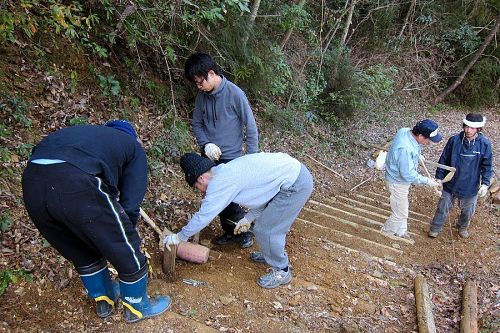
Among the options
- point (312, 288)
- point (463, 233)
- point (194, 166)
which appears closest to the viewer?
point (194, 166)

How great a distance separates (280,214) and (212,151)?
0.98 m

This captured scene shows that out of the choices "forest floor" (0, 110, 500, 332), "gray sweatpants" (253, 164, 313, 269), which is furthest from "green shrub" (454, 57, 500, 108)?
"gray sweatpants" (253, 164, 313, 269)

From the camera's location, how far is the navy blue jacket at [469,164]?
540 cm

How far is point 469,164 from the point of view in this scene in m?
5.45

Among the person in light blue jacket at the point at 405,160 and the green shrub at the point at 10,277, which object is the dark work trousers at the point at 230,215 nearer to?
the green shrub at the point at 10,277

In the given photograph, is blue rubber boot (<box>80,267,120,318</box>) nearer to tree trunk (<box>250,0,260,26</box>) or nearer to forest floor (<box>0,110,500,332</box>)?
forest floor (<box>0,110,500,332</box>)

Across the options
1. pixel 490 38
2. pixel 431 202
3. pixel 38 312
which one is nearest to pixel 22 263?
pixel 38 312

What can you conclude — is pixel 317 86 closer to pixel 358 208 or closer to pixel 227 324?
pixel 358 208

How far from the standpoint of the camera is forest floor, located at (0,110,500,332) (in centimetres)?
308

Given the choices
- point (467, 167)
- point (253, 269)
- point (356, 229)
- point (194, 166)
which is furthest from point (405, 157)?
point (194, 166)

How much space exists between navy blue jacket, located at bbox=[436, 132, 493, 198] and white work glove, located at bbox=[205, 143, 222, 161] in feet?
11.4

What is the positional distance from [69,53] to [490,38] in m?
15.8

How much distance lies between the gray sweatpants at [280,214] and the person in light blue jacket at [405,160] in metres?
1.99

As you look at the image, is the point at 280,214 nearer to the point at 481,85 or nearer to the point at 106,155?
the point at 106,155
